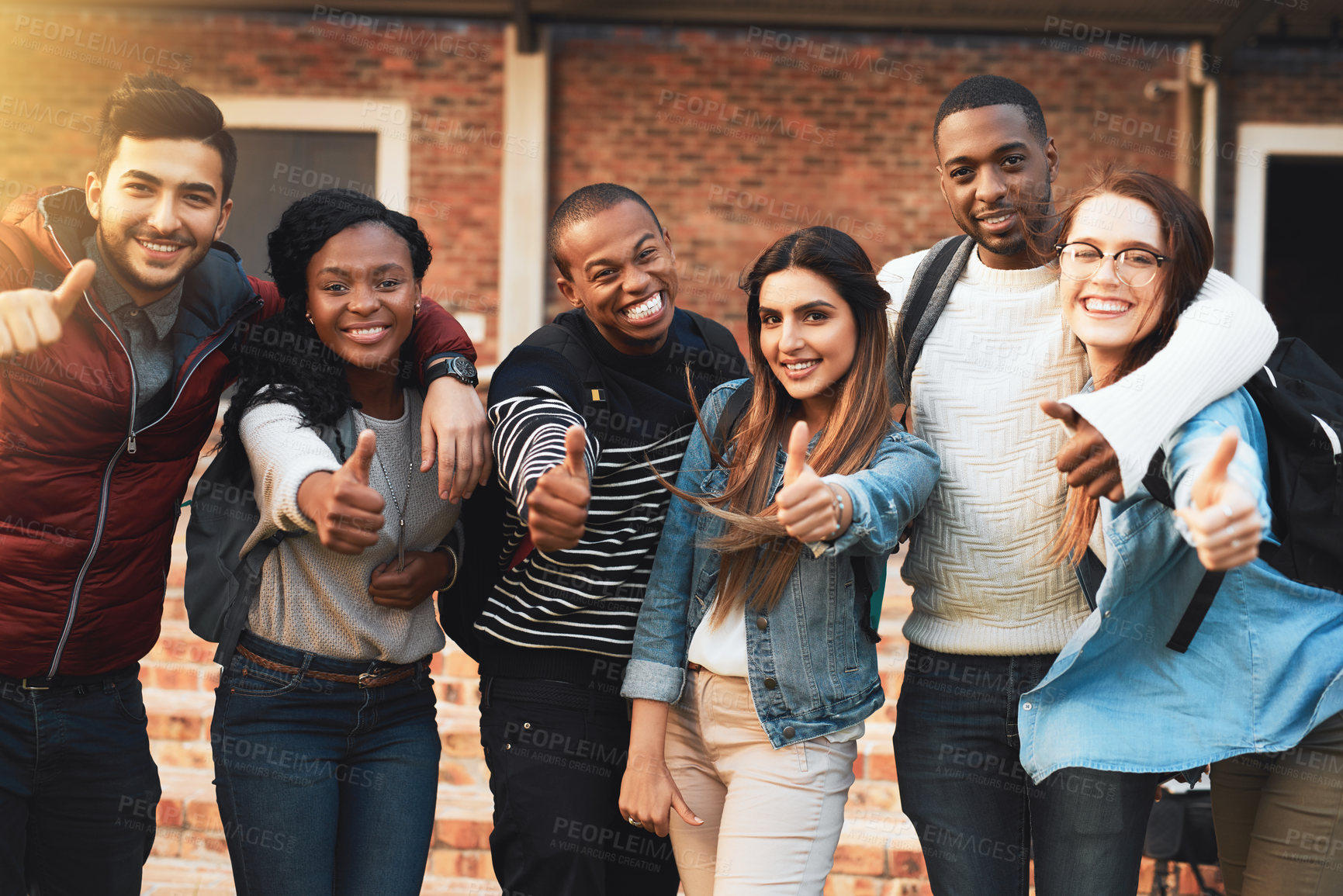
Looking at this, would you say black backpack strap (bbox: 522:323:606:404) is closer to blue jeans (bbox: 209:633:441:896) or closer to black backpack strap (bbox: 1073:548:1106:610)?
blue jeans (bbox: 209:633:441:896)

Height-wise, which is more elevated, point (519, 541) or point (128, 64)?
point (128, 64)

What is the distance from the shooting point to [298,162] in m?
6.90

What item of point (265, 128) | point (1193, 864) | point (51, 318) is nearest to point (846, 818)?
point (1193, 864)

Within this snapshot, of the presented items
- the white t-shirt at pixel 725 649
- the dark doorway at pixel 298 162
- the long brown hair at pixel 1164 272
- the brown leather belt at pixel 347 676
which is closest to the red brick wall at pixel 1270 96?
the dark doorway at pixel 298 162

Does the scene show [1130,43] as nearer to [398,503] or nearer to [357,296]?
[357,296]

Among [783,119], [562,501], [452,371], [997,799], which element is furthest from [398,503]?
[783,119]

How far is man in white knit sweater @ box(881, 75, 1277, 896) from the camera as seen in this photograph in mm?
1920

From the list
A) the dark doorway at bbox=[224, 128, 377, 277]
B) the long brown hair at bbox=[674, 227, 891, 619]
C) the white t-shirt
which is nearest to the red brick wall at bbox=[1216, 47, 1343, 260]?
the dark doorway at bbox=[224, 128, 377, 277]

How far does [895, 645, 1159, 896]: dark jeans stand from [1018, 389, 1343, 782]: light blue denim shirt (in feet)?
0.28

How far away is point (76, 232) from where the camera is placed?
2.12 m

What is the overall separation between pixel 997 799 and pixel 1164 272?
0.98 metres

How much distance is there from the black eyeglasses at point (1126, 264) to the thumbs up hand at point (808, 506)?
571mm

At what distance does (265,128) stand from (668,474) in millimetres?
5737

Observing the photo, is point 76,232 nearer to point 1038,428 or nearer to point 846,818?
point 1038,428
